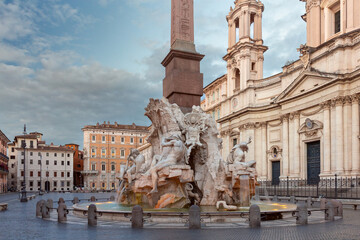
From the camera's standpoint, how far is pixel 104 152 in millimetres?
73562

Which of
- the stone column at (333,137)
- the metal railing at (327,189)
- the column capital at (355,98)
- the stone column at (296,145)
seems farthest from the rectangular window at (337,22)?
the metal railing at (327,189)

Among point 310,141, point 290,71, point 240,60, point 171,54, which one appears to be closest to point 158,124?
point 171,54

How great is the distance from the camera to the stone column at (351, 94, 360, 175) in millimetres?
27297

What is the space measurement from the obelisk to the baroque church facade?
688 inches

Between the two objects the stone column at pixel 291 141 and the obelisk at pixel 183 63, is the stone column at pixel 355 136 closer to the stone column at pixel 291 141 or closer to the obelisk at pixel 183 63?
the stone column at pixel 291 141

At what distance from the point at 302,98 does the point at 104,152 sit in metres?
48.6

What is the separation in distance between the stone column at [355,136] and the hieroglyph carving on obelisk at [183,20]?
715 inches

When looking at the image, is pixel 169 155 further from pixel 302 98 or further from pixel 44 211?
pixel 302 98

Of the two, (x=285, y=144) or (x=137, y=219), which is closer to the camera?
(x=137, y=219)

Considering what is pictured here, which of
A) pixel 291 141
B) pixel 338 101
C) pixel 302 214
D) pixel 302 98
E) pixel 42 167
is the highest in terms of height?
pixel 302 98

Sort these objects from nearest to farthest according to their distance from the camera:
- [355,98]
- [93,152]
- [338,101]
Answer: [355,98]
[338,101]
[93,152]

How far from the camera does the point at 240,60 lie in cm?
4375

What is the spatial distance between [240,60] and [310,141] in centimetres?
1480

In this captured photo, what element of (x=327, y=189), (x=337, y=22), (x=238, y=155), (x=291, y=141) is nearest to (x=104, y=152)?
(x=291, y=141)
